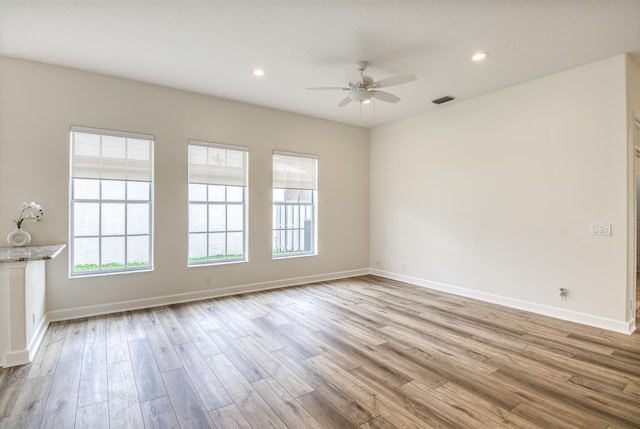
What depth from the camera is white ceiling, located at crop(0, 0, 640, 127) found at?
9.14ft

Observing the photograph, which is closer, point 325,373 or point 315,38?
point 325,373

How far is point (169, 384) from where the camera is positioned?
2.49m

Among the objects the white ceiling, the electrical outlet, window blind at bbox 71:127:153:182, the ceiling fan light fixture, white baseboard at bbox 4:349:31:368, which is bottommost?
white baseboard at bbox 4:349:31:368

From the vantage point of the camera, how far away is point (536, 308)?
4.22 m

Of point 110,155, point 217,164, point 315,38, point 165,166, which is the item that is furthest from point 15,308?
point 315,38

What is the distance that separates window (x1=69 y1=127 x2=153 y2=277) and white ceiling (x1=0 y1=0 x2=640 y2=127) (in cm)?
95

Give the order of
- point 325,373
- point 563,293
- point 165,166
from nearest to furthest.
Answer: point 325,373, point 563,293, point 165,166

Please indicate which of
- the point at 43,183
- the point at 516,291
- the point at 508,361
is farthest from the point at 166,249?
the point at 516,291

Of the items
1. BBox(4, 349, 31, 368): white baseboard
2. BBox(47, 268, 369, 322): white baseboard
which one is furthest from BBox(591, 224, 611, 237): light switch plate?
BBox(4, 349, 31, 368): white baseboard

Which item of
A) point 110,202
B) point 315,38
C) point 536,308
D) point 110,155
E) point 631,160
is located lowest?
point 536,308

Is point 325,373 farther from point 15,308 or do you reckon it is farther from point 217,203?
point 217,203

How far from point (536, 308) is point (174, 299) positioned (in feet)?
16.9

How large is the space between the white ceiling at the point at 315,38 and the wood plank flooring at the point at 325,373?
319 cm

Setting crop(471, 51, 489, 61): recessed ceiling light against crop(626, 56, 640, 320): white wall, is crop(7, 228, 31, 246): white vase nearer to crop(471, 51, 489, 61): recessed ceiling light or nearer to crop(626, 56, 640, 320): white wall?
crop(471, 51, 489, 61): recessed ceiling light
